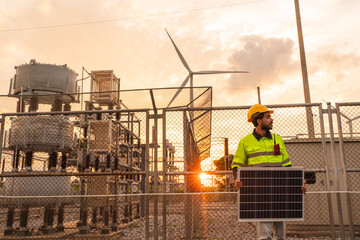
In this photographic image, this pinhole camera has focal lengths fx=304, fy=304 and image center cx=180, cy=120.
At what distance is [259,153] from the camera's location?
481cm

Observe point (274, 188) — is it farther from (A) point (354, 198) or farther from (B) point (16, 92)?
(B) point (16, 92)

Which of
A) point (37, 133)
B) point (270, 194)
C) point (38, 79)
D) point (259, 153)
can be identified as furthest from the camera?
point (38, 79)

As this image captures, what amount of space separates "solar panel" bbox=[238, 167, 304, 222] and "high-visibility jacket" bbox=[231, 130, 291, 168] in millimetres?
318

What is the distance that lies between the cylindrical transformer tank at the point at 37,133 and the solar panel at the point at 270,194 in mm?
9756

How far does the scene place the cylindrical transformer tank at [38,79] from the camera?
23.5 meters

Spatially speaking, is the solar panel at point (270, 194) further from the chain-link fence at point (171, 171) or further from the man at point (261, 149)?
the chain-link fence at point (171, 171)

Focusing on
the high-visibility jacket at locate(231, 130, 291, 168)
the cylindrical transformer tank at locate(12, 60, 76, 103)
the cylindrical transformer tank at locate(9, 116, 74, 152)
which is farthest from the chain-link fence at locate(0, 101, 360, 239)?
the cylindrical transformer tank at locate(12, 60, 76, 103)

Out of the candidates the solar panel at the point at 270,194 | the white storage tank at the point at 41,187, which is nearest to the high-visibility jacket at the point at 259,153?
the solar panel at the point at 270,194

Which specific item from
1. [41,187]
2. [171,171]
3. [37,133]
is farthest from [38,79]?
[171,171]

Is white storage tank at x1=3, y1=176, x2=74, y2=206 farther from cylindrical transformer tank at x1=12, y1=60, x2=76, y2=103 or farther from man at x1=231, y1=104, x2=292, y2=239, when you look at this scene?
cylindrical transformer tank at x1=12, y1=60, x2=76, y2=103

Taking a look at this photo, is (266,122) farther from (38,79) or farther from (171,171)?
(38,79)

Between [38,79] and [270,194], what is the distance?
23.2 m

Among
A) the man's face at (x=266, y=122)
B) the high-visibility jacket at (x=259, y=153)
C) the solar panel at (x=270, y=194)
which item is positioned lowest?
the solar panel at (x=270, y=194)

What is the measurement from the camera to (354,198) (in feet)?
32.2
